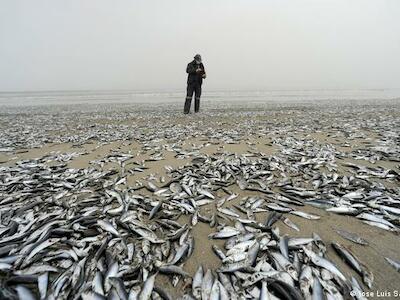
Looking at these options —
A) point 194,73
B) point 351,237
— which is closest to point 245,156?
point 351,237

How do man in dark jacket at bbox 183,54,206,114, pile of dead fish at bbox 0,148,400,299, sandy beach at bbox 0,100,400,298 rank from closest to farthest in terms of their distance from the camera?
pile of dead fish at bbox 0,148,400,299 → sandy beach at bbox 0,100,400,298 → man in dark jacket at bbox 183,54,206,114

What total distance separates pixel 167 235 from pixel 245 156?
398 centimetres

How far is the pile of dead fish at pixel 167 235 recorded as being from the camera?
9.00 ft

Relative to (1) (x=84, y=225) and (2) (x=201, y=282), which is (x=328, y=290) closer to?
(2) (x=201, y=282)

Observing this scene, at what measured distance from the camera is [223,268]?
117 inches

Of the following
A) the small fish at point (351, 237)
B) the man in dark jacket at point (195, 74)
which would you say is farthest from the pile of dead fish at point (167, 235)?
the man in dark jacket at point (195, 74)

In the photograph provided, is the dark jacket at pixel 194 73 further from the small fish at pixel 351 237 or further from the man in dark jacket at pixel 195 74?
the small fish at pixel 351 237

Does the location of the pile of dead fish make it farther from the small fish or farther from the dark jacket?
the dark jacket

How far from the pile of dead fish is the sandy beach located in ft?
0.35

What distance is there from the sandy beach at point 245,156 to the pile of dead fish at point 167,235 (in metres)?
0.11

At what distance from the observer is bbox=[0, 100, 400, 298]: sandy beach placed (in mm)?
3443

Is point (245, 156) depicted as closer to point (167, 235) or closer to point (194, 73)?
point (167, 235)

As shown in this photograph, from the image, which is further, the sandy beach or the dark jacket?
the dark jacket

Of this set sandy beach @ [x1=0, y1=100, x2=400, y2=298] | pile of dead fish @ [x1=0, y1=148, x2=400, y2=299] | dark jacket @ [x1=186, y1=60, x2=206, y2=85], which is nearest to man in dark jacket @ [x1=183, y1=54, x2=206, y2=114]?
dark jacket @ [x1=186, y1=60, x2=206, y2=85]
